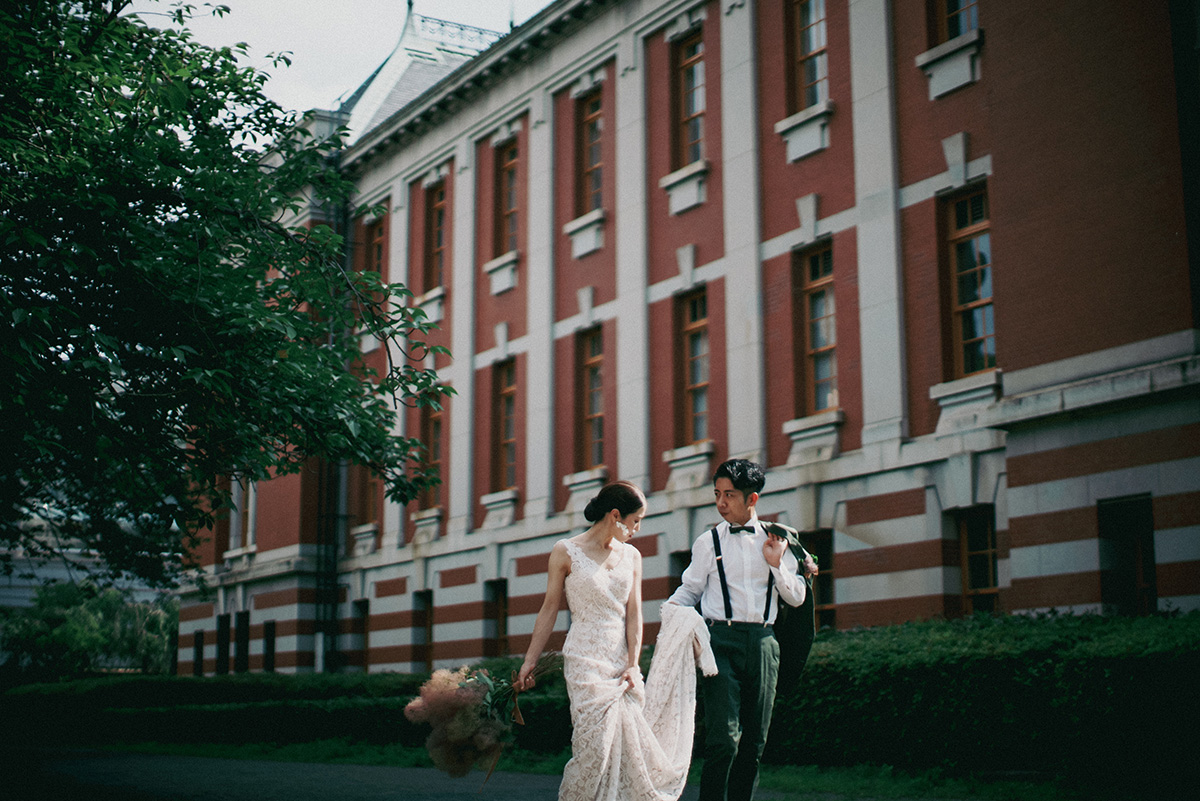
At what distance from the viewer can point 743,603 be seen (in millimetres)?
7602

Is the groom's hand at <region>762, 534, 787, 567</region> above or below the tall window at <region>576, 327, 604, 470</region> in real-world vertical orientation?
below

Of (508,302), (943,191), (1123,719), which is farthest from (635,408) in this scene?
(1123,719)

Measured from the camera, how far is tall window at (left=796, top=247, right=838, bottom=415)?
1792cm

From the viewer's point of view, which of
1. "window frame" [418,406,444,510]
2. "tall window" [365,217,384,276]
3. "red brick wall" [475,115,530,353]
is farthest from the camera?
"tall window" [365,217,384,276]

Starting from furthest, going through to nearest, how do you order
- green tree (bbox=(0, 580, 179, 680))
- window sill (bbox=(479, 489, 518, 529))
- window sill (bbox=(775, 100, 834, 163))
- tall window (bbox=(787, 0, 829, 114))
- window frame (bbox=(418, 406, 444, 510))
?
green tree (bbox=(0, 580, 179, 680)), window frame (bbox=(418, 406, 444, 510)), window sill (bbox=(479, 489, 518, 529)), tall window (bbox=(787, 0, 829, 114)), window sill (bbox=(775, 100, 834, 163))

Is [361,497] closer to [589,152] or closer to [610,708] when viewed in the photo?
[589,152]

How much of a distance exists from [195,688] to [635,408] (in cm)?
1296

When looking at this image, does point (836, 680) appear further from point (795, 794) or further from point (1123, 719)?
point (1123, 719)

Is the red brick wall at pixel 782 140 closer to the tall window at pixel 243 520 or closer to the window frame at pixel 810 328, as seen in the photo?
the window frame at pixel 810 328

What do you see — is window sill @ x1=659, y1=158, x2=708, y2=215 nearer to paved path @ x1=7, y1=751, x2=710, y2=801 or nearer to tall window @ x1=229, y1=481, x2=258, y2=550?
paved path @ x1=7, y1=751, x2=710, y2=801

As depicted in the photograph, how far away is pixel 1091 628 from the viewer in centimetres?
1159

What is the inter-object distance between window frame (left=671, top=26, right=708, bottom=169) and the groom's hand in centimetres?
1391

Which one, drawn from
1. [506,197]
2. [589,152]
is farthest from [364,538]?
[589,152]

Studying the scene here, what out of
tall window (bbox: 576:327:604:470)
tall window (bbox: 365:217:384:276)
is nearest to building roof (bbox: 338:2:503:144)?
tall window (bbox: 365:217:384:276)
